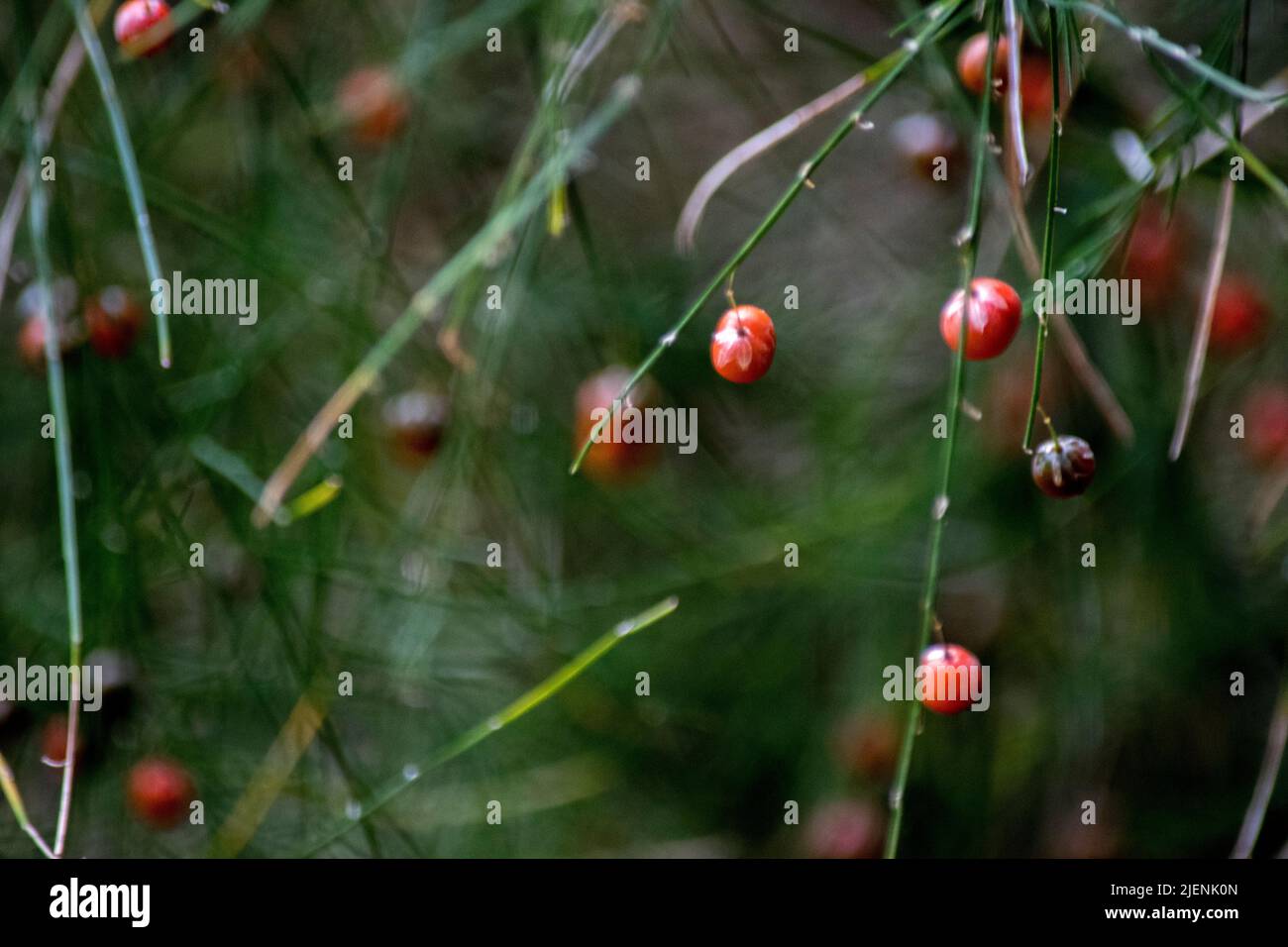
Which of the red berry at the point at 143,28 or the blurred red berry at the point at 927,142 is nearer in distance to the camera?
the red berry at the point at 143,28

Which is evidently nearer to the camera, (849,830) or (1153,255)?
(1153,255)

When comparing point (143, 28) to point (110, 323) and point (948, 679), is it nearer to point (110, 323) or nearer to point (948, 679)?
point (110, 323)

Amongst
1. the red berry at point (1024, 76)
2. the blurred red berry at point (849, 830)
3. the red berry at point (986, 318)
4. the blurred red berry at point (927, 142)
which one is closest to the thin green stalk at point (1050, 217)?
the red berry at point (986, 318)

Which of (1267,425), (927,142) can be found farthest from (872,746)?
(927,142)

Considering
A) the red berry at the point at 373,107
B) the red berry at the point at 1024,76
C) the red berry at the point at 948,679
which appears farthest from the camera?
the red berry at the point at 373,107

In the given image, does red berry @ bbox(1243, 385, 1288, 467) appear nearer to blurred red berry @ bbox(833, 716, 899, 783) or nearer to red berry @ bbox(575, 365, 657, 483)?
blurred red berry @ bbox(833, 716, 899, 783)

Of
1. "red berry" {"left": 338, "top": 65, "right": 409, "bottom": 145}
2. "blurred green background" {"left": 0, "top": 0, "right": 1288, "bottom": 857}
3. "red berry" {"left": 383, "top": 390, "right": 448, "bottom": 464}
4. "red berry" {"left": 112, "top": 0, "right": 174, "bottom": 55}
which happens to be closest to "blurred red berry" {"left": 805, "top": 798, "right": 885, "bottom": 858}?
"blurred green background" {"left": 0, "top": 0, "right": 1288, "bottom": 857}

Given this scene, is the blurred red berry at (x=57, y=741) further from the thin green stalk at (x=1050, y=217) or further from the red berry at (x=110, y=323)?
the thin green stalk at (x=1050, y=217)
